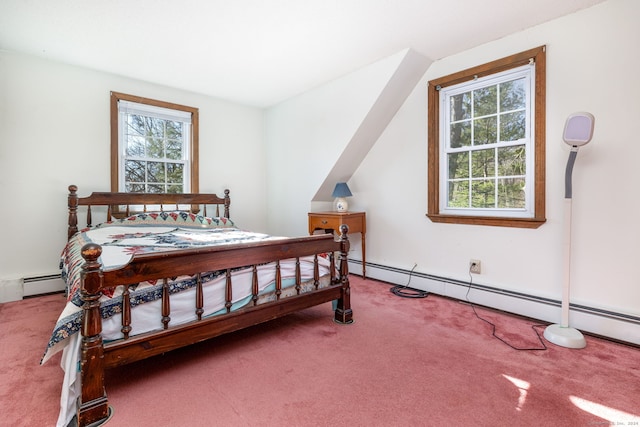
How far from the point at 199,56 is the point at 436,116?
231 centimetres

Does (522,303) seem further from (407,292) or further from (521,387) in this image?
(521,387)

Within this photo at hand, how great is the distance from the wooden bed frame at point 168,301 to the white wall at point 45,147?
2.47 m

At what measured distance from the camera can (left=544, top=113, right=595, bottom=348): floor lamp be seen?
1995mm

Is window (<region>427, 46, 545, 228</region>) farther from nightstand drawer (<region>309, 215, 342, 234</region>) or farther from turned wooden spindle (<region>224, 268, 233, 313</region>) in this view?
turned wooden spindle (<region>224, 268, 233, 313</region>)

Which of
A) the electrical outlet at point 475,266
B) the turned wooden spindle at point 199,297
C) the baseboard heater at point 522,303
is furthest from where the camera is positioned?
the electrical outlet at point 475,266

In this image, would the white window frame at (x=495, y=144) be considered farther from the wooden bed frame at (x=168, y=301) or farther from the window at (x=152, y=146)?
the window at (x=152, y=146)

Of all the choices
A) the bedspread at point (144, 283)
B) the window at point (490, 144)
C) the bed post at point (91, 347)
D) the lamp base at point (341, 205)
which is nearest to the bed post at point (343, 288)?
the bedspread at point (144, 283)

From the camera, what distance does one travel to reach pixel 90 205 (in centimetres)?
326

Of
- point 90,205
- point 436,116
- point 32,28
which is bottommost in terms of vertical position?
point 90,205

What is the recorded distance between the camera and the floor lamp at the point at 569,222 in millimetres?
1995

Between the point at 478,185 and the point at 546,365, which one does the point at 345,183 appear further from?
the point at 546,365

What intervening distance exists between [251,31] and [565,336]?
3111 millimetres

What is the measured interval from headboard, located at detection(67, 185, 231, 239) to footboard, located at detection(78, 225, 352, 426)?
7.36 feet

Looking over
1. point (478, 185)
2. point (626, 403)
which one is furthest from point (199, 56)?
point (626, 403)
